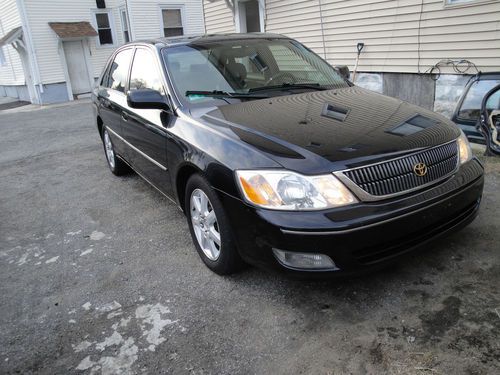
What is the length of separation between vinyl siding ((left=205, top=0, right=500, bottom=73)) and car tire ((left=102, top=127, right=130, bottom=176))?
5240 mm

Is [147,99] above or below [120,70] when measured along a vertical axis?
below

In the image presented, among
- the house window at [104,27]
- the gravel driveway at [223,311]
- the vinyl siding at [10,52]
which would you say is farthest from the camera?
the house window at [104,27]

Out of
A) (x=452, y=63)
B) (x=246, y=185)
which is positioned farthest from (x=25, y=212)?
(x=452, y=63)

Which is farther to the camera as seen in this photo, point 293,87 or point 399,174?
point 293,87

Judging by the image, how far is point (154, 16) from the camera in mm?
18969

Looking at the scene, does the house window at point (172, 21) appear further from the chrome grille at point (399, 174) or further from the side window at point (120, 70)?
the chrome grille at point (399, 174)

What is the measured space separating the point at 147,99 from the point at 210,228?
120cm

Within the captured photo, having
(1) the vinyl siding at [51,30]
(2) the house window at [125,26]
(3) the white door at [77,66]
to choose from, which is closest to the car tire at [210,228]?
(1) the vinyl siding at [51,30]

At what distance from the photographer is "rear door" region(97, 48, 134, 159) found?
191 inches

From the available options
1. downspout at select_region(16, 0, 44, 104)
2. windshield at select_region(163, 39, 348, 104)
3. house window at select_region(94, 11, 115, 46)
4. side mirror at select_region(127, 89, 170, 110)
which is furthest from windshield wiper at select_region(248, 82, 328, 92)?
house window at select_region(94, 11, 115, 46)

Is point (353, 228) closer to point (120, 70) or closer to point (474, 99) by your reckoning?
point (120, 70)

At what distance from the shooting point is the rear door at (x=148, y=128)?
3723 millimetres

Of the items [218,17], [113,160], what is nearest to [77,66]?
[218,17]

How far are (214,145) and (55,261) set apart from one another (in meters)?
1.88
